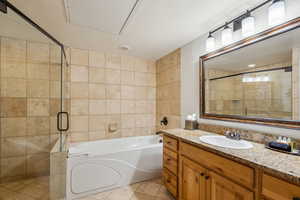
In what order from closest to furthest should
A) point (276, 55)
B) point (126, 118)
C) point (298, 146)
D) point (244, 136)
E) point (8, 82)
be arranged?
point (298, 146) < point (276, 55) < point (244, 136) < point (8, 82) < point (126, 118)

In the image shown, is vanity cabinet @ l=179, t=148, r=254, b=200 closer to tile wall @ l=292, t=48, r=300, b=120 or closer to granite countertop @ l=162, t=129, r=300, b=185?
granite countertop @ l=162, t=129, r=300, b=185

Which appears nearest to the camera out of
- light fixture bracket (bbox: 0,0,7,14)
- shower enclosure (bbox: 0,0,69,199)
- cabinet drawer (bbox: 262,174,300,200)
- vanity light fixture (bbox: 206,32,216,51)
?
cabinet drawer (bbox: 262,174,300,200)

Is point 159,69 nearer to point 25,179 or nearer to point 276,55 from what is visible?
point 276,55

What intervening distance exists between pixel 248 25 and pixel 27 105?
3.17 metres

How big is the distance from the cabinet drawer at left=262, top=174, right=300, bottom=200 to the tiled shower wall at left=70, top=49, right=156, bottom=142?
243 centimetres

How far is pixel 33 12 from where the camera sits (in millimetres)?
1528

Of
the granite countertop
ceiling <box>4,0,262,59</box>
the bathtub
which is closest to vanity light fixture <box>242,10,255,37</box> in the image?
ceiling <box>4,0,262,59</box>

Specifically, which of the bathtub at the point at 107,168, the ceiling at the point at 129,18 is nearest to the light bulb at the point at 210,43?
the ceiling at the point at 129,18

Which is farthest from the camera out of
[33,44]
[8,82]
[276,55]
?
[33,44]

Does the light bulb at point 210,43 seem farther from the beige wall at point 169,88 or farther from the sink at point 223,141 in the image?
the sink at point 223,141

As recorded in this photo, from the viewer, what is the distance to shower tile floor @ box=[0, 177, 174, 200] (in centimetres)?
181

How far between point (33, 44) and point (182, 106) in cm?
Result: 269

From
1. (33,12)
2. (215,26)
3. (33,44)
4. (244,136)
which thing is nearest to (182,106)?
(244,136)

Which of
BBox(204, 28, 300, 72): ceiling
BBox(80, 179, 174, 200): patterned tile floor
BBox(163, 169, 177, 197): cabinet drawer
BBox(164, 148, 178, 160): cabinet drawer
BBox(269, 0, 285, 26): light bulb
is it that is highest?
BBox(269, 0, 285, 26): light bulb
